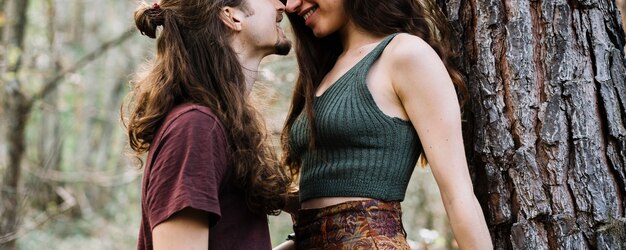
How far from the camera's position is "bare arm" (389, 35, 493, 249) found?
2385mm

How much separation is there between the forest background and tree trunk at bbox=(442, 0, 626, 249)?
2769 millimetres

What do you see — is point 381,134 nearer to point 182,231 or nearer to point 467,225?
point 467,225

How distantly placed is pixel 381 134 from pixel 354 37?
1.70ft

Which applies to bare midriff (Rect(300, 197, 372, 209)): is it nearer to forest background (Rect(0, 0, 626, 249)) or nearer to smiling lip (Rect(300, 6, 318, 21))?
smiling lip (Rect(300, 6, 318, 21))

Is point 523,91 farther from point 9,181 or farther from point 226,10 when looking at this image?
point 9,181

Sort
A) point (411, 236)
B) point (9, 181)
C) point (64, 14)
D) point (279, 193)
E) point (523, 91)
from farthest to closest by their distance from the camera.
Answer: point (64, 14) → point (411, 236) → point (9, 181) → point (523, 91) → point (279, 193)

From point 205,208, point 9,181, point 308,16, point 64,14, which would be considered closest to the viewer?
point 205,208

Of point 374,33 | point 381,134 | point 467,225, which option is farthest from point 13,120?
point 467,225

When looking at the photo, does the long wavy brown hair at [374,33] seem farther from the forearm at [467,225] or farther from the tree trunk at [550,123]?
the forearm at [467,225]

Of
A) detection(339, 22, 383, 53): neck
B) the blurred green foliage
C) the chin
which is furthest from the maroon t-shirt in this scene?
the blurred green foliage

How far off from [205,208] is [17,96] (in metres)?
5.35

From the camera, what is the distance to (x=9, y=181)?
6.84 m

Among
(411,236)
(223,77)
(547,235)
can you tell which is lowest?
(411,236)

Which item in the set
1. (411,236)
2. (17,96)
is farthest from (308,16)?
(411,236)
